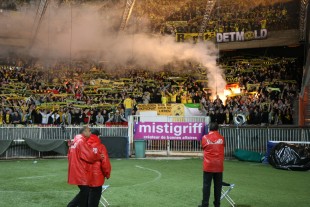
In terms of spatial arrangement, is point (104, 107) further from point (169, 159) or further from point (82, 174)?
point (82, 174)

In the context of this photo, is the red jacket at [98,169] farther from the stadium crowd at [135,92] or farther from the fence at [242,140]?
the stadium crowd at [135,92]

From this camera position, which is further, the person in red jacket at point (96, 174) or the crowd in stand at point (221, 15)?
the crowd in stand at point (221, 15)

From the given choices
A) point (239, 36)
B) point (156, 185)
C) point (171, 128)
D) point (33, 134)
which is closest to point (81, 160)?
point (156, 185)

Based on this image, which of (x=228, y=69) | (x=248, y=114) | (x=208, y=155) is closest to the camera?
(x=208, y=155)

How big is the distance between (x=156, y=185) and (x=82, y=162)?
18.0 feet

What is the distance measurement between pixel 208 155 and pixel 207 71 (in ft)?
79.4

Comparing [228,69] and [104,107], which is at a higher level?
[228,69]

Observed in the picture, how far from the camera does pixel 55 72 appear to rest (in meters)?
35.5

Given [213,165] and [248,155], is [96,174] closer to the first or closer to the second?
[213,165]

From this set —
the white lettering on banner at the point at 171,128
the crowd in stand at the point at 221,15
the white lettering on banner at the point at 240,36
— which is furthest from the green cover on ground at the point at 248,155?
the crowd in stand at the point at 221,15

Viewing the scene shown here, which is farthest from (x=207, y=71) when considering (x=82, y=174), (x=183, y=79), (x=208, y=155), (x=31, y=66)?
(x=82, y=174)

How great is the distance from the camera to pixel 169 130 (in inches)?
811

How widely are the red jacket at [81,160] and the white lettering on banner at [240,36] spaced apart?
98.4 ft

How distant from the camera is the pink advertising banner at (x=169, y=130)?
2042cm
